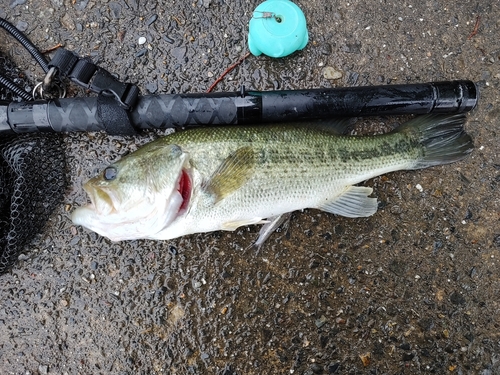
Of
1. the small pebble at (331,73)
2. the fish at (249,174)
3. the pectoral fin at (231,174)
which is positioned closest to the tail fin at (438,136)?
the fish at (249,174)

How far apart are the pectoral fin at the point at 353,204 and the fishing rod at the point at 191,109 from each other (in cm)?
54

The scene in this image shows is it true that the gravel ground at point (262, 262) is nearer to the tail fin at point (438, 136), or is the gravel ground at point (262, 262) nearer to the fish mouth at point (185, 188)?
the tail fin at point (438, 136)

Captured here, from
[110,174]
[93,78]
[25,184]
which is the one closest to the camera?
[110,174]

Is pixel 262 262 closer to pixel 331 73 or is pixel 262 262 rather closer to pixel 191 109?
pixel 191 109

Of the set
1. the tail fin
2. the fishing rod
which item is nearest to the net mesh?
the fishing rod

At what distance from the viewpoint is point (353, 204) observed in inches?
112

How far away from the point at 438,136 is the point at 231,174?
1.51 m

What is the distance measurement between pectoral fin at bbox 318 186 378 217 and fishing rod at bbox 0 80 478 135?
0.54m

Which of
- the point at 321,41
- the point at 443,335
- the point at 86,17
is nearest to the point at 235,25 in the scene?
the point at 321,41

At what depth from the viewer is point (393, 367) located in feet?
9.62

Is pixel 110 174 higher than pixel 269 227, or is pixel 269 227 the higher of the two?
pixel 110 174

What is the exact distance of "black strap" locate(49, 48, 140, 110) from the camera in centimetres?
255

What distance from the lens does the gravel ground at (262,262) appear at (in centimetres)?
292

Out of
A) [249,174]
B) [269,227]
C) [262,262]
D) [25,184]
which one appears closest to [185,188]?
[249,174]
